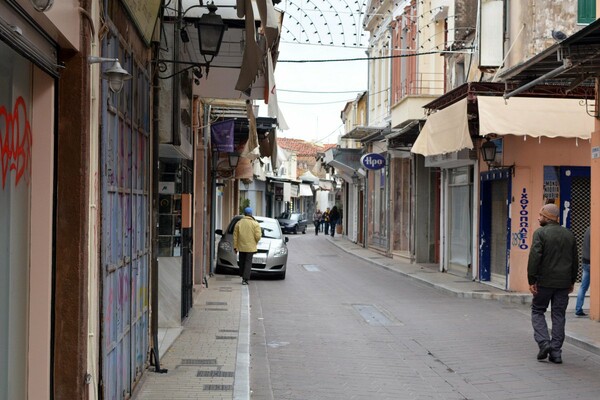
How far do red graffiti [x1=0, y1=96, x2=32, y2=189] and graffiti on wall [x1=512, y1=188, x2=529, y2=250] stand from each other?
13.0m

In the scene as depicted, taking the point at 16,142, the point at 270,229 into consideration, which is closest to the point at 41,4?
the point at 16,142

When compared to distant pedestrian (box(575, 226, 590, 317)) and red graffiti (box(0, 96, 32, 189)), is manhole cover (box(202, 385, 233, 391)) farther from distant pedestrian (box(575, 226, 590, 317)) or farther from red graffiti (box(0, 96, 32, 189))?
distant pedestrian (box(575, 226, 590, 317))

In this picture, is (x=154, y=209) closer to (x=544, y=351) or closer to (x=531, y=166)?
(x=544, y=351)

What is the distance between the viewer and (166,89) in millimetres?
8055

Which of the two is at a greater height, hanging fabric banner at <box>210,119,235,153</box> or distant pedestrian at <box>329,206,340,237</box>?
hanging fabric banner at <box>210,119,235,153</box>

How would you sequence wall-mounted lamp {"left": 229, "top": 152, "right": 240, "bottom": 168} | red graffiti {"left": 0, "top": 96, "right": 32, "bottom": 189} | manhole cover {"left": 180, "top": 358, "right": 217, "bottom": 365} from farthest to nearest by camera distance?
1. wall-mounted lamp {"left": 229, "top": 152, "right": 240, "bottom": 168}
2. manhole cover {"left": 180, "top": 358, "right": 217, "bottom": 365}
3. red graffiti {"left": 0, "top": 96, "right": 32, "bottom": 189}

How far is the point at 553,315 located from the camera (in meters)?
8.91

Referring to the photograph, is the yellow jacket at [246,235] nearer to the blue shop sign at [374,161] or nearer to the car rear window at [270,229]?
the car rear window at [270,229]

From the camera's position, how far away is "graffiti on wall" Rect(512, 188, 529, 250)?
15.5m

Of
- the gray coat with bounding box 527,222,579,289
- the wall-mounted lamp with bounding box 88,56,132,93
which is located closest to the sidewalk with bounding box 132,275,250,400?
the wall-mounted lamp with bounding box 88,56,132,93

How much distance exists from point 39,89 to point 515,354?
23.5 feet

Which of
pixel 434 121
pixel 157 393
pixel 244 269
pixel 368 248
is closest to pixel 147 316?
pixel 157 393

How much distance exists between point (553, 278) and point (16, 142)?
6.78m

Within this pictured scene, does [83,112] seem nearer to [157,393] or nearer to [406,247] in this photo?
[157,393]
